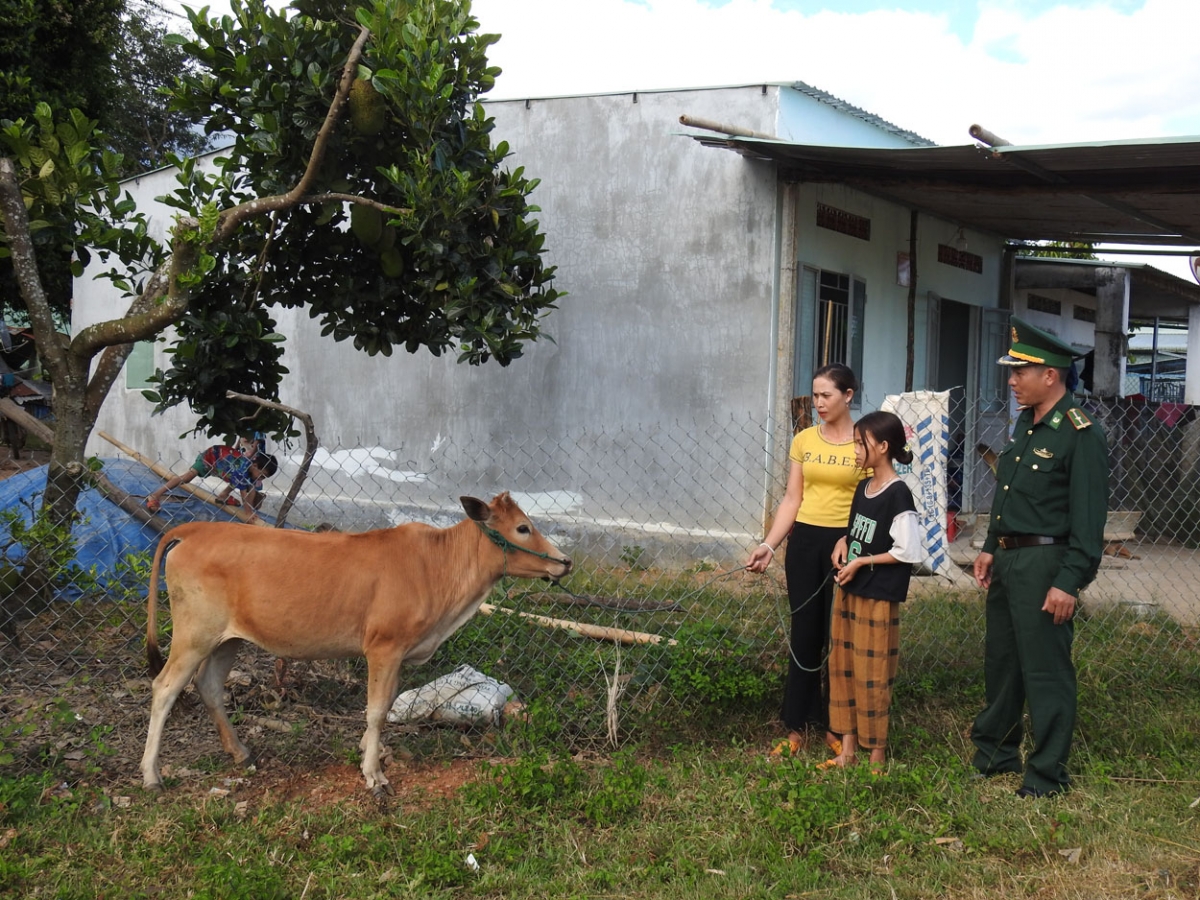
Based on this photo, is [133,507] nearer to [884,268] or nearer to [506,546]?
[506,546]

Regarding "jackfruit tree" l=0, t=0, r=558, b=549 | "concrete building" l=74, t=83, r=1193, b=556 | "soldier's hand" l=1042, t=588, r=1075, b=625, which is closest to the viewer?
"soldier's hand" l=1042, t=588, r=1075, b=625

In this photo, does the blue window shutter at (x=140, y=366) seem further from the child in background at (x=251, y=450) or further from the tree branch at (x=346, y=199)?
the tree branch at (x=346, y=199)

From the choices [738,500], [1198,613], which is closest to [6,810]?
[738,500]

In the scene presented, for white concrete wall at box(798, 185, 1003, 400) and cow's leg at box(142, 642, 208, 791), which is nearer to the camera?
cow's leg at box(142, 642, 208, 791)

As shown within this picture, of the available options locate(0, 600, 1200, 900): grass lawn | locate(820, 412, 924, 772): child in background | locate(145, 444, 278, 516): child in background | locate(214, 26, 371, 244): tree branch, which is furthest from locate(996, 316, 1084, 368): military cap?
locate(145, 444, 278, 516): child in background

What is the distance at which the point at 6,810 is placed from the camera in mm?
3912

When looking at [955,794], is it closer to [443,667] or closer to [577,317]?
[443,667]

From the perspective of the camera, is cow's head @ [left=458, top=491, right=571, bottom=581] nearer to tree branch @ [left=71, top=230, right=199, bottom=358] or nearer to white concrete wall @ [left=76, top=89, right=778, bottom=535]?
tree branch @ [left=71, top=230, right=199, bottom=358]

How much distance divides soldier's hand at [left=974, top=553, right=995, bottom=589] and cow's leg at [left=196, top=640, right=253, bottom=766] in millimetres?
3293

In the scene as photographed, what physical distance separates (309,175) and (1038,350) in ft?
12.2

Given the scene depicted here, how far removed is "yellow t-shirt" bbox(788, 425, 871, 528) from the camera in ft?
16.1

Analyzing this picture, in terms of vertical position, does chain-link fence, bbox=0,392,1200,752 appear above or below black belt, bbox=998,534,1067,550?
below

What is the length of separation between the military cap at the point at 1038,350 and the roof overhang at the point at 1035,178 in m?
2.89

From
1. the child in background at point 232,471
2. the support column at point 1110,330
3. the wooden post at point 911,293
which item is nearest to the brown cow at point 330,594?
the child in background at point 232,471
